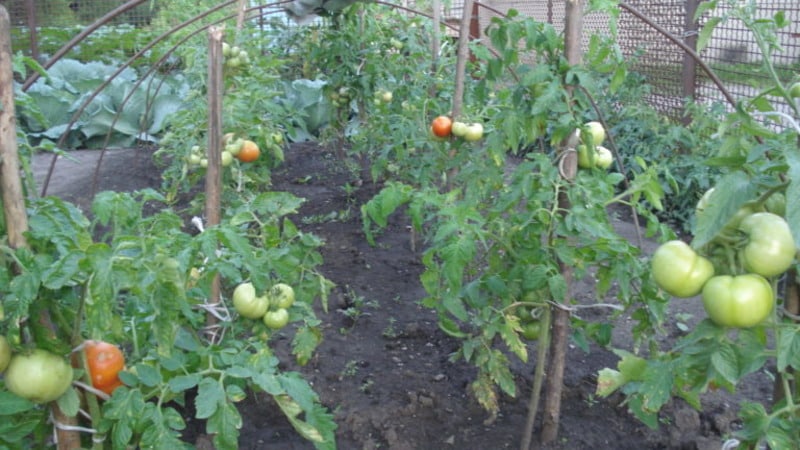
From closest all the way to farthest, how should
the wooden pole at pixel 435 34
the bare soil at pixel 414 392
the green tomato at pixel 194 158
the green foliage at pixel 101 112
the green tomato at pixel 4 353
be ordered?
1. the green tomato at pixel 4 353
2. the bare soil at pixel 414 392
3. the green tomato at pixel 194 158
4. the wooden pole at pixel 435 34
5. the green foliage at pixel 101 112

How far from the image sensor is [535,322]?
2.35 m

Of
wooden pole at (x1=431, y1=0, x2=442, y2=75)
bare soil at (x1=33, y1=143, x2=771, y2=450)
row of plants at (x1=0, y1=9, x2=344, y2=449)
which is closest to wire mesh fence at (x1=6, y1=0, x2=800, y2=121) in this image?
wooden pole at (x1=431, y1=0, x2=442, y2=75)

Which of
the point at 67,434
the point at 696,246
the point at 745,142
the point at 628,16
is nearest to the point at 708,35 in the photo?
the point at 745,142

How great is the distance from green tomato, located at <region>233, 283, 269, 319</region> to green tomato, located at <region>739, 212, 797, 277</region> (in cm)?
135

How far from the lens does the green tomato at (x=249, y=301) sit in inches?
82.6

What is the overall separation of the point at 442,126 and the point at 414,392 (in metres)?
1.19

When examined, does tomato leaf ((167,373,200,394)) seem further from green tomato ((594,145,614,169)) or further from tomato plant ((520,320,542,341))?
green tomato ((594,145,614,169))

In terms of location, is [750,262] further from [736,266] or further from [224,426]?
[224,426]

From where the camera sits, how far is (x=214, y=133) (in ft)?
7.64

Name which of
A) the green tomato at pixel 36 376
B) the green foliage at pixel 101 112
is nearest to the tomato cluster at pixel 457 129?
the green tomato at pixel 36 376

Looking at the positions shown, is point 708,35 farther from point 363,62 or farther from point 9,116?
point 363,62

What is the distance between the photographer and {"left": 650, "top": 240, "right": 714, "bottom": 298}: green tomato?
1216 millimetres

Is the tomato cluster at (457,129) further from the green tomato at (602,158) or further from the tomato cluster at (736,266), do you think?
the tomato cluster at (736,266)

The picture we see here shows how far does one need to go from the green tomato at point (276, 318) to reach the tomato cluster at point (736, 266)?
3.87 feet
